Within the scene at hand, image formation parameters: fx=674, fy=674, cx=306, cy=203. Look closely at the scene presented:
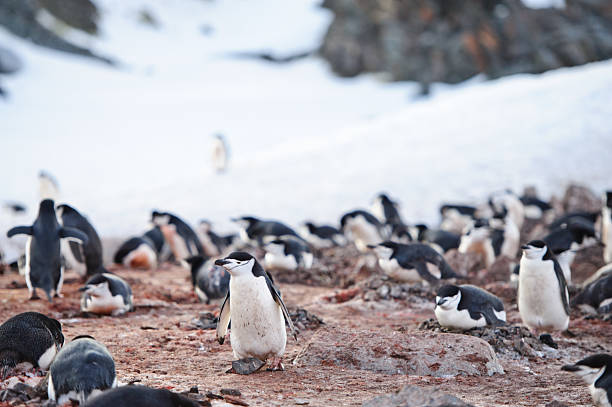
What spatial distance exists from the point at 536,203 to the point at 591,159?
4629 millimetres

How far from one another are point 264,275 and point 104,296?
217 cm

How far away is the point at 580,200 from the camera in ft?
43.1

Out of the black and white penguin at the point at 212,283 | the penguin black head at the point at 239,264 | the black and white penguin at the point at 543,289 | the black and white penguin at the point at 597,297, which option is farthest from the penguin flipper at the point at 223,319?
the black and white penguin at the point at 597,297

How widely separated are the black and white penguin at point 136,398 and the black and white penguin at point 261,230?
270 inches

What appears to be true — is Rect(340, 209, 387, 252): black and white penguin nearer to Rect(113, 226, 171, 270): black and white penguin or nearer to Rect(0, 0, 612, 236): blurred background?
Rect(113, 226, 171, 270): black and white penguin

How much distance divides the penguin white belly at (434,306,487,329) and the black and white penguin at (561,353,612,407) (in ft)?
4.89

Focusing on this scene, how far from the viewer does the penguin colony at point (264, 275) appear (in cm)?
335

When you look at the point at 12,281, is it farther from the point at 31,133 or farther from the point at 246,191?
the point at 31,133

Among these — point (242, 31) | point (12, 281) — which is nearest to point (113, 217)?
point (12, 281)

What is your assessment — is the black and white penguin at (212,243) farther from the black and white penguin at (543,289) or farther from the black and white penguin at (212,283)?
the black and white penguin at (543,289)

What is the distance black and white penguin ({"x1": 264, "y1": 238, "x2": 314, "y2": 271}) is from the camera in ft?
26.0

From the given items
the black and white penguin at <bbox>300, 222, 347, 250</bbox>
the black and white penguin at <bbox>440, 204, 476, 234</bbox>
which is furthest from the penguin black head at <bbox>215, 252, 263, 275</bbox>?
the black and white penguin at <bbox>440, 204, 476, 234</bbox>

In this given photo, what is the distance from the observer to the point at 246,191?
15414 millimetres

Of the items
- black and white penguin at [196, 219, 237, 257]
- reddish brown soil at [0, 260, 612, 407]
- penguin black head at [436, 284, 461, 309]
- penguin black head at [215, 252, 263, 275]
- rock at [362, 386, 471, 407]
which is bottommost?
reddish brown soil at [0, 260, 612, 407]
